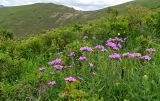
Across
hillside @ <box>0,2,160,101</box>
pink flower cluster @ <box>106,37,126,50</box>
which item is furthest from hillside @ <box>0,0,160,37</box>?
hillside @ <box>0,2,160,101</box>

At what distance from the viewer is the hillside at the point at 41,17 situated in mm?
126188

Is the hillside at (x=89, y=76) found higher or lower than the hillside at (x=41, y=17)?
higher

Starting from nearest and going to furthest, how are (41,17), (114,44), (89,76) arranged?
(89,76), (114,44), (41,17)

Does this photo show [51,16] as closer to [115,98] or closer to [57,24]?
[57,24]

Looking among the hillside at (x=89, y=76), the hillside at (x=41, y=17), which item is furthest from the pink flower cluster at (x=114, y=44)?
the hillside at (x=41, y=17)

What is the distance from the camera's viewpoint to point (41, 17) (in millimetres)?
143000

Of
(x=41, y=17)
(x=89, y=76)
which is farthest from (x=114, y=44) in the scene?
(x=41, y=17)

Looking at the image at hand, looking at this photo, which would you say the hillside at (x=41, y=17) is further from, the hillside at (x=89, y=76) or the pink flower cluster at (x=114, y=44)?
the hillside at (x=89, y=76)

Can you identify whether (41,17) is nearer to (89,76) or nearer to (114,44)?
(114,44)

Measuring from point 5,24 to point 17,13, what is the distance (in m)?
16.2

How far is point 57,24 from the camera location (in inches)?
5015

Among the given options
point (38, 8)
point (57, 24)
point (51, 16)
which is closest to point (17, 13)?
point (38, 8)

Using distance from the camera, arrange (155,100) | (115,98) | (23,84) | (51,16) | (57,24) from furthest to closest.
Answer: (51,16)
(57,24)
(23,84)
(115,98)
(155,100)

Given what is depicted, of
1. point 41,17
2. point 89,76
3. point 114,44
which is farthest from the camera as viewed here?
point 41,17
